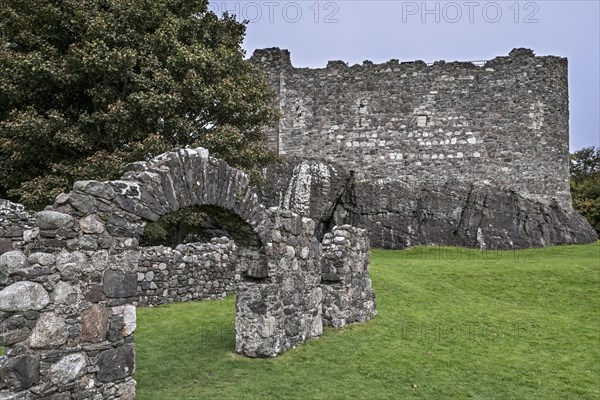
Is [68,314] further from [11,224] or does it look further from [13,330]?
[11,224]

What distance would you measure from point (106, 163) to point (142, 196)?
355 inches

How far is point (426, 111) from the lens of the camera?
2925 centimetres

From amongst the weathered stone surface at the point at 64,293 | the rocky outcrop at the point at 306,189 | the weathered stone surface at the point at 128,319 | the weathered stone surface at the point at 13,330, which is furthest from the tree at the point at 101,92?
the weathered stone surface at the point at 13,330

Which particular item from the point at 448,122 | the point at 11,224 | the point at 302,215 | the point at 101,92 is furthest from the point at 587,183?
the point at 11,224

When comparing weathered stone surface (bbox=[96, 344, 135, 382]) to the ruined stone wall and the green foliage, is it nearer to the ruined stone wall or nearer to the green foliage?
the ruined stone wall

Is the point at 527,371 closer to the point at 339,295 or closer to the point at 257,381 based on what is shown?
the point at 339,295

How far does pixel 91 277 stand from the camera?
7074mm

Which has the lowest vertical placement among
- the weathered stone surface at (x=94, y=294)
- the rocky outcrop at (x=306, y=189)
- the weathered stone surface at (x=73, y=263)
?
the weathered stone surface at (x=94, y=294)

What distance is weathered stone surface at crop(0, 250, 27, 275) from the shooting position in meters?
6.49

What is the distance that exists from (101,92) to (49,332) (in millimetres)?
11918

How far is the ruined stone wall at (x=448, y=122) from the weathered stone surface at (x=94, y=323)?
2295cm

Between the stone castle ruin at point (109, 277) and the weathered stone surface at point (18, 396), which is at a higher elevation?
the stone castle ruin at point (109, 277)

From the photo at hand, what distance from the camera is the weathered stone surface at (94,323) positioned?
7.00m

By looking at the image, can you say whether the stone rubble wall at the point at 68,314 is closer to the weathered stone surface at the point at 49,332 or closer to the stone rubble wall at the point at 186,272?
the weathered stone surface at the point at 49,332
